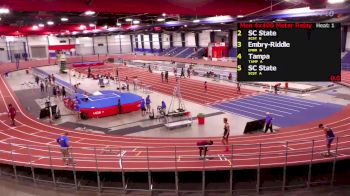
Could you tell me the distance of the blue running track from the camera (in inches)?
930

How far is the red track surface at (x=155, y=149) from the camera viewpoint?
1377 cm

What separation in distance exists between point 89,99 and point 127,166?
1572 centimetres

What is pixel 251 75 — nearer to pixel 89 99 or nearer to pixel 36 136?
pixel 36 136

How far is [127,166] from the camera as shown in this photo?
13883mm

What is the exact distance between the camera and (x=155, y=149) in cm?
1611

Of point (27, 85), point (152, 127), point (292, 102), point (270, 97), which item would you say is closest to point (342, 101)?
point (292, 102)

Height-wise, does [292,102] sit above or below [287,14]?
below

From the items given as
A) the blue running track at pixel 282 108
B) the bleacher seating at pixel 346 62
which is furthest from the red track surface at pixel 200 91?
the bleacher seating at pixel 346 62
